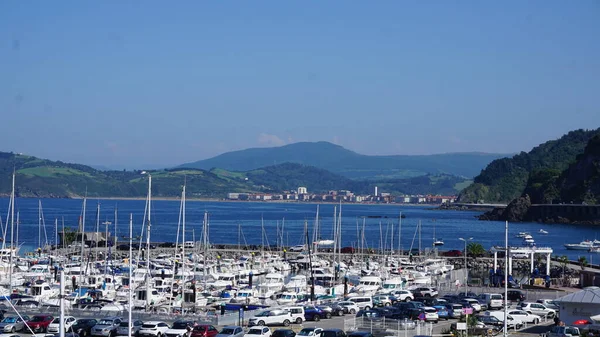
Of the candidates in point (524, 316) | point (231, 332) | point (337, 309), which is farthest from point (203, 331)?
point (524, 316)

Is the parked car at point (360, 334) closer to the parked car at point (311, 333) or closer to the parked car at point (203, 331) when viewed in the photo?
the parked car at point (311, 333)

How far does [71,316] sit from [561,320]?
16226 millimetres

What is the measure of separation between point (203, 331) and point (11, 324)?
616 cm

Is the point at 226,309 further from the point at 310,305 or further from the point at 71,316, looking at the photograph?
the point at 71,316

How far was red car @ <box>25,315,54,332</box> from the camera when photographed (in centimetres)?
2892

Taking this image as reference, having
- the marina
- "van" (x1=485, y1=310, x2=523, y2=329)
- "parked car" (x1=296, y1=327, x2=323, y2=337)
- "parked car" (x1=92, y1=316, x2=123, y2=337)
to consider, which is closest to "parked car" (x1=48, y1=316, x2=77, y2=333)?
the marina

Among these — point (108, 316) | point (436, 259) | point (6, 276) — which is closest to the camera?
point (108, 316)

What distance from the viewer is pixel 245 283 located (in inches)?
1989

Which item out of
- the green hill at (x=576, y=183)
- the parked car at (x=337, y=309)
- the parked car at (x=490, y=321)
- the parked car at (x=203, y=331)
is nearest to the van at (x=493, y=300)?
the parked car at (x=490, y=321)

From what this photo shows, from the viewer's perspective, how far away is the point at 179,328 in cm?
2889

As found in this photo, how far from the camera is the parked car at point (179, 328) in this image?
2836 cm

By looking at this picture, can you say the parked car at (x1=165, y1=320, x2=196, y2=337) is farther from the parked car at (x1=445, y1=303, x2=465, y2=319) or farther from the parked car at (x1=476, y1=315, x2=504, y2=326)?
the parked car at (x1=445, y1=303, x2=465, y2=319)

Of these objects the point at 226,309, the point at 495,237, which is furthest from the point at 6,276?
the point at 495,237

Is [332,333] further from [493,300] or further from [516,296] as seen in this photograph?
[516,296]
